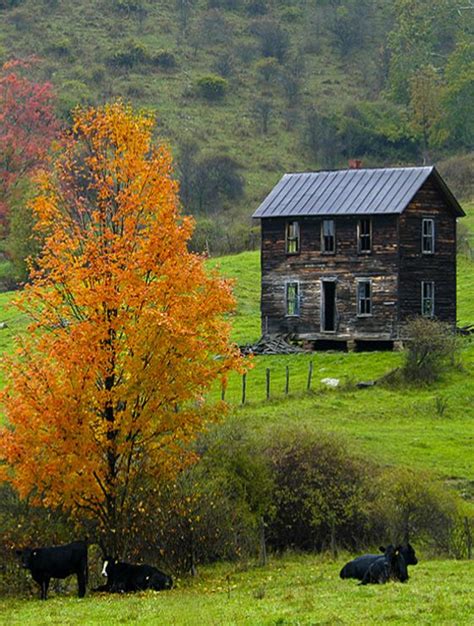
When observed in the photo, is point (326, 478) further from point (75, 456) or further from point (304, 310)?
point (304, 310)

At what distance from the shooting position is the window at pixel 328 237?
56.6 m

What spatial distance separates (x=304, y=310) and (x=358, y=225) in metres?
4.21

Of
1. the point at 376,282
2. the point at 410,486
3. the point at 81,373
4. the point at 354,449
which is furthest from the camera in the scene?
the point at 376,282

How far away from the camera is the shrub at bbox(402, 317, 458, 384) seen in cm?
4919

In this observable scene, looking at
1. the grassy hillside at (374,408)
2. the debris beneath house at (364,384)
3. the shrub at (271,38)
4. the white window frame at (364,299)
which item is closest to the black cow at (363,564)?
the grassy hillside at (374,408)

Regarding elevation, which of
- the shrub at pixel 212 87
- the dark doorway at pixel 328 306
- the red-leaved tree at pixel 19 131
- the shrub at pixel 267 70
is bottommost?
the dark doorway at pixel 328 306

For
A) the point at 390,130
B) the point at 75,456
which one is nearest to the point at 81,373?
the point at 75,456

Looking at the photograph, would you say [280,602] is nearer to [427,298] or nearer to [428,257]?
[427,298]

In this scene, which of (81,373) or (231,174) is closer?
(81,373)

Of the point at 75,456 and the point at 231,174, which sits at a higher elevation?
the point at 231,174

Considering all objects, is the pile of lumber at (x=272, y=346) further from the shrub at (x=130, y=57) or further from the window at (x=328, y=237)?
the shrub at (x=130, y=57)

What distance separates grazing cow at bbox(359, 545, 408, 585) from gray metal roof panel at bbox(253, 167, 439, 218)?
30.5 metres

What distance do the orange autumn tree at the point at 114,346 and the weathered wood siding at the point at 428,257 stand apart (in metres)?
27.9

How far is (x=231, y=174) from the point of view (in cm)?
10244
